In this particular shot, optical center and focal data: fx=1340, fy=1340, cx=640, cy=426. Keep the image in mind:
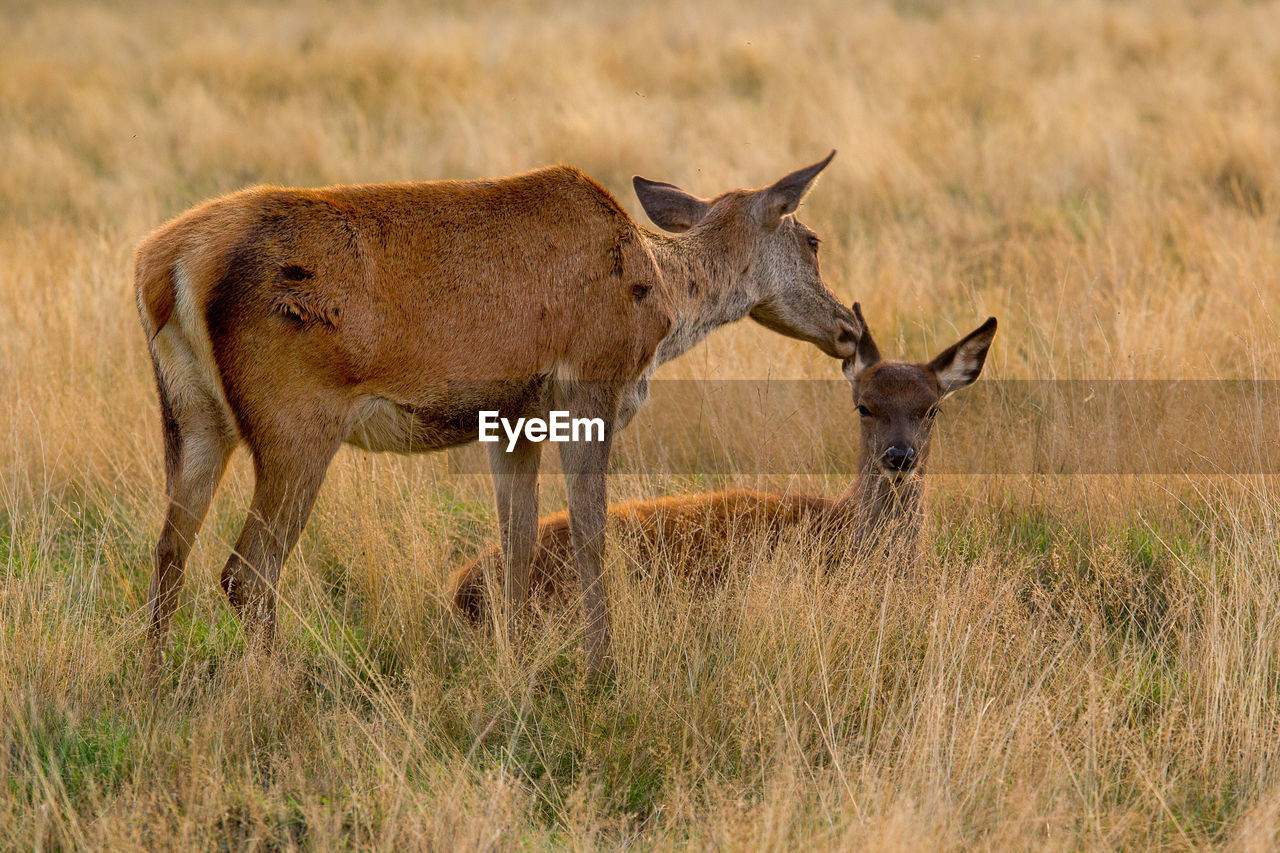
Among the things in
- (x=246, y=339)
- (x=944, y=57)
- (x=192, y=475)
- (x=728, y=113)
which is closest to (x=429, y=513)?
(x=192, y=475)

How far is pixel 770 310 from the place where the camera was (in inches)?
236

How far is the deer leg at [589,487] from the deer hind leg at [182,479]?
4.09ft

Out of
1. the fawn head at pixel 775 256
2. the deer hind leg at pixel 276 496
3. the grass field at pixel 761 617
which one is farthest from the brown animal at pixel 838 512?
the deer hind leg at pixel 276 496

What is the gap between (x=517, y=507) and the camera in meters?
5.39

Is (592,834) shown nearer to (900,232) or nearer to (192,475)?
(192,475)

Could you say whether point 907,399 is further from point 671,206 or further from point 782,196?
point 671,206

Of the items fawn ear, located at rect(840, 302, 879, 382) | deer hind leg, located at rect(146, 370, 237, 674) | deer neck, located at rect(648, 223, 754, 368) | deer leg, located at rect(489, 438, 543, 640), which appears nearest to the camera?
deer hind leg, located at rect(146, 370, 237, 674)

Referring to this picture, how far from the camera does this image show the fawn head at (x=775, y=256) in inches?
228

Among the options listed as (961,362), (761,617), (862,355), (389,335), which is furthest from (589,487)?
(961,362)

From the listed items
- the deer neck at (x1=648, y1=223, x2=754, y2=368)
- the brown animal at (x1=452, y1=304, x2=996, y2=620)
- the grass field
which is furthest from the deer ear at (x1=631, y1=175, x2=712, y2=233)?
the grass field

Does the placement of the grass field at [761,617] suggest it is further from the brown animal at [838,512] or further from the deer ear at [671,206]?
the deer ear at [671,206]

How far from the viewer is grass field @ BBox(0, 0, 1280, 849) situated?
383cm

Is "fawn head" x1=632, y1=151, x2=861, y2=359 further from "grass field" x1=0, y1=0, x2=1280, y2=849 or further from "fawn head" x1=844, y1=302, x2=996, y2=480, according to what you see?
"grass field" x1=0, y1=0, x2=1280, y2=849

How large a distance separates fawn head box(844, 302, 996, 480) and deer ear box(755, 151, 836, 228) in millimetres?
777
